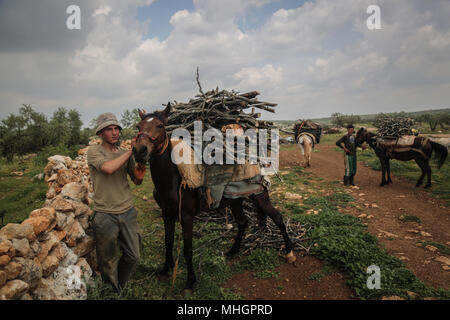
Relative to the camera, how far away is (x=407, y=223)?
589 cm

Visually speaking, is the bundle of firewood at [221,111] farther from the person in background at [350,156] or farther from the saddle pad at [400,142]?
the saddle pad at [400,142]

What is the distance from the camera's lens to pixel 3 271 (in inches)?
80.4

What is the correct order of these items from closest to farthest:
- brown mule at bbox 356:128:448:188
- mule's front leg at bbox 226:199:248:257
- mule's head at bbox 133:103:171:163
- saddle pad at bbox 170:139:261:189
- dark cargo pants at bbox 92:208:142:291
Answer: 1. mule's head at bbox 133:103:171:163
2. dark cargo pants at bbox 92:208:142:291
3. saddle pad at bbox 170:139:261:189
4. mule's front leg at bbox 226:199:248:257
5. brown mule at bbox 356:128:448:188

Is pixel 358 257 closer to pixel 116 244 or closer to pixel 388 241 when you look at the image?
pixel 388 241

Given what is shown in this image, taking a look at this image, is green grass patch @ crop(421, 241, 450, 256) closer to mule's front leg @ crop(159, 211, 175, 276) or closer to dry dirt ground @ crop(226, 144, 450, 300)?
dry dirt ground @ crop(226, 144, 450, 300)

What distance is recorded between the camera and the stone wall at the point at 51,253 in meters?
2.17

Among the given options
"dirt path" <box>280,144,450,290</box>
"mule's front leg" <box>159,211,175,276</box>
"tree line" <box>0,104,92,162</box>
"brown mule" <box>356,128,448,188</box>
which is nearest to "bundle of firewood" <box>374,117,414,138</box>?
"brown mule" <box>356,128,448,188</box>

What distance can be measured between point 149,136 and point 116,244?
169cm

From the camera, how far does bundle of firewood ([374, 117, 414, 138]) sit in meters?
9.07

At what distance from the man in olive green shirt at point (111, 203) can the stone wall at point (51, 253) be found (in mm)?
342

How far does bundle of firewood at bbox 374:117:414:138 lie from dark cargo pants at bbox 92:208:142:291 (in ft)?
33.9

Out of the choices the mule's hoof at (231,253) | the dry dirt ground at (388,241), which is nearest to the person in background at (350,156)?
the dry dirt ground at (388,241)

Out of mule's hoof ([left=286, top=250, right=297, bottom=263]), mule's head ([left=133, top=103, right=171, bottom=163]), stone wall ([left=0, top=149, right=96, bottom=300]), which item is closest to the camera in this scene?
stone wall ([left=0, top=149, right=96, bottom=300])

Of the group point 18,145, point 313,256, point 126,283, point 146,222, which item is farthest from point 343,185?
point 18,145
